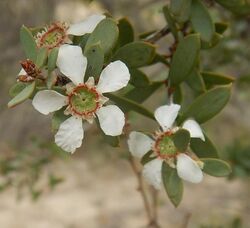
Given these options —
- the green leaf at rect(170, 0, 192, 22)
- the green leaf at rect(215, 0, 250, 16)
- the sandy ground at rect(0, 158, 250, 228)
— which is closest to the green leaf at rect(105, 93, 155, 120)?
the green leaf at rect(170, 0, 192, 22)

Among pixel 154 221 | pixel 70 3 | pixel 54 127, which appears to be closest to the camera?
pixel 54 127

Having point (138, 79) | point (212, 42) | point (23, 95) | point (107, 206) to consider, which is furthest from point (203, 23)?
point (107, 206)

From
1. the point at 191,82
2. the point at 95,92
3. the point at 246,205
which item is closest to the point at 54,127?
the point at 95,92

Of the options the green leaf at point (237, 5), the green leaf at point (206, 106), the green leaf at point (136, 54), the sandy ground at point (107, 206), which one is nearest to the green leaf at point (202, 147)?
the green leaf at point (206, 106)

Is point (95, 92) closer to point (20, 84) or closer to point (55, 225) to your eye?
point (20, 84)

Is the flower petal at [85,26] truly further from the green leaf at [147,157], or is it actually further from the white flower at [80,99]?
the green leaf at [147,157]

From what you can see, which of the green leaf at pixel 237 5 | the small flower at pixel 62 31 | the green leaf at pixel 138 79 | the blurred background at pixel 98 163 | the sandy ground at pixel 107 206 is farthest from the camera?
the sandy ground at pixel 107 206

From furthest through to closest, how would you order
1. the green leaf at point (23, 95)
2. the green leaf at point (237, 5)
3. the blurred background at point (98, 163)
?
the blurred background at point (98, 163)
the green leaf at point (237, 5)
the green leaf at point (23, 95)

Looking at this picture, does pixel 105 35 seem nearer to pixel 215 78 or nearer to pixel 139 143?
pixel 139 143
